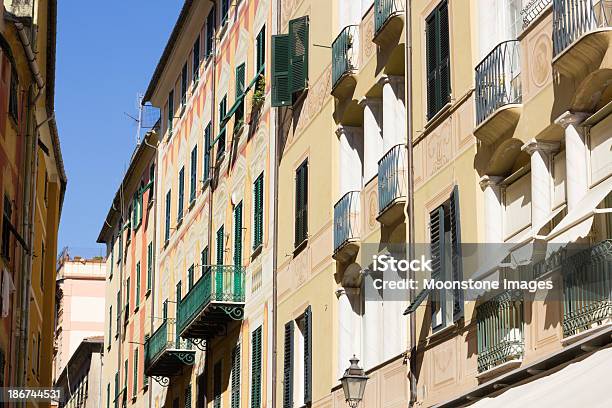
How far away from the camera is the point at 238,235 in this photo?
33.3 meters

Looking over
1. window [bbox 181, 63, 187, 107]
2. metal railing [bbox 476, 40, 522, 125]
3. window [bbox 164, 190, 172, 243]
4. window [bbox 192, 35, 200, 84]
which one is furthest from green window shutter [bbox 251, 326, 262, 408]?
window [bbox 181, 63, 187, 107]

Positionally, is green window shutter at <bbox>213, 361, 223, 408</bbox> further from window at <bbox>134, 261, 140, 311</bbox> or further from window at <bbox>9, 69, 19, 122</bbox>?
window at <bbox>134, 261, 140, 311</bbox>

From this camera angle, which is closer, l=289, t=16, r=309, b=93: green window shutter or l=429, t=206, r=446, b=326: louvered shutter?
l=429, t=206, r=446, b=326: louvered shutter

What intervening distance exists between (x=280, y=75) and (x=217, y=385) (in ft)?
30.8

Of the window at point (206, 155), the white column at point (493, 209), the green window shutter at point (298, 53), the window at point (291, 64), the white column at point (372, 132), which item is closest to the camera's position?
the white column at point (493, 209)

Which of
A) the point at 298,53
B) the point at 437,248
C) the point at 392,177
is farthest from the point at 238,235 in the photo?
the point at 437,248

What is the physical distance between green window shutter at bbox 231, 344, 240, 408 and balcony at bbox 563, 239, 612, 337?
17.0 m

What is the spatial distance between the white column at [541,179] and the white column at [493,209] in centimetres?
132

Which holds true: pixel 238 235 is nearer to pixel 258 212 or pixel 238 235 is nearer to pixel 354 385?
pixel 258 212

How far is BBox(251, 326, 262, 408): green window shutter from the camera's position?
30.1 metres

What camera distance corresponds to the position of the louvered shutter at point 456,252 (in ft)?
62.4

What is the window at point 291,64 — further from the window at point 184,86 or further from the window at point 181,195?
the window at point 184,86

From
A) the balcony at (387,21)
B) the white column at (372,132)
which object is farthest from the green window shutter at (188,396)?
the balcony at (387,21)

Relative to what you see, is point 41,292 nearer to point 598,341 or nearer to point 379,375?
point 379,375
